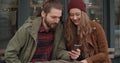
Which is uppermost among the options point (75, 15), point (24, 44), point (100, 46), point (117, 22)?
point (75, 15)

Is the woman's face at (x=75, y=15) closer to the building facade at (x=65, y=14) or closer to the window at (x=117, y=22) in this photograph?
the building facade at (x=65, y=14)

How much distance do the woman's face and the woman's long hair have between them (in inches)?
1.4

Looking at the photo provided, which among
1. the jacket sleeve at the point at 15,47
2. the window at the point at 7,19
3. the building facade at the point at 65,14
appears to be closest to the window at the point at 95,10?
the building facade at the point at 65,14

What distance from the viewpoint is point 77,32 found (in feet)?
10.1

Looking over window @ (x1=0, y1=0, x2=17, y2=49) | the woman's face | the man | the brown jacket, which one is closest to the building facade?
window @ (x1=0, y1=0, x2=17, y2=49)

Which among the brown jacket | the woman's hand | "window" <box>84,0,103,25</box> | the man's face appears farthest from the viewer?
"window" <box>84,0,103,25</box>

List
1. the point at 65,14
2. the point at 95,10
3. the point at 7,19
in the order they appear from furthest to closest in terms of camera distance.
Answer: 1. the point at 95,10
2. the point at 7,19
3. the point at 65,14

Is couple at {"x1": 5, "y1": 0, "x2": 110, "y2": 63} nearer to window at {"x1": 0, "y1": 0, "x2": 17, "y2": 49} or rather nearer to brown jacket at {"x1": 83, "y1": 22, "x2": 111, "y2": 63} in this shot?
brown jacket at {"x1": 83, "y1": 22, "x2": 111, "y2": 63}

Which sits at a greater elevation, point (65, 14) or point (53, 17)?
point (53, 17)

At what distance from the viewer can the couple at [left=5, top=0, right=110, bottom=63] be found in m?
2.82

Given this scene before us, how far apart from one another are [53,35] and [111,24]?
11.2 feet

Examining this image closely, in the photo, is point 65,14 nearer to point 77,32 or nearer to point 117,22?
point 117,22

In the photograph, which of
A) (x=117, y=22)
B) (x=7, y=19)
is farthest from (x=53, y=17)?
(x=117, y=22)

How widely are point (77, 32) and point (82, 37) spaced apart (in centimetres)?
6
